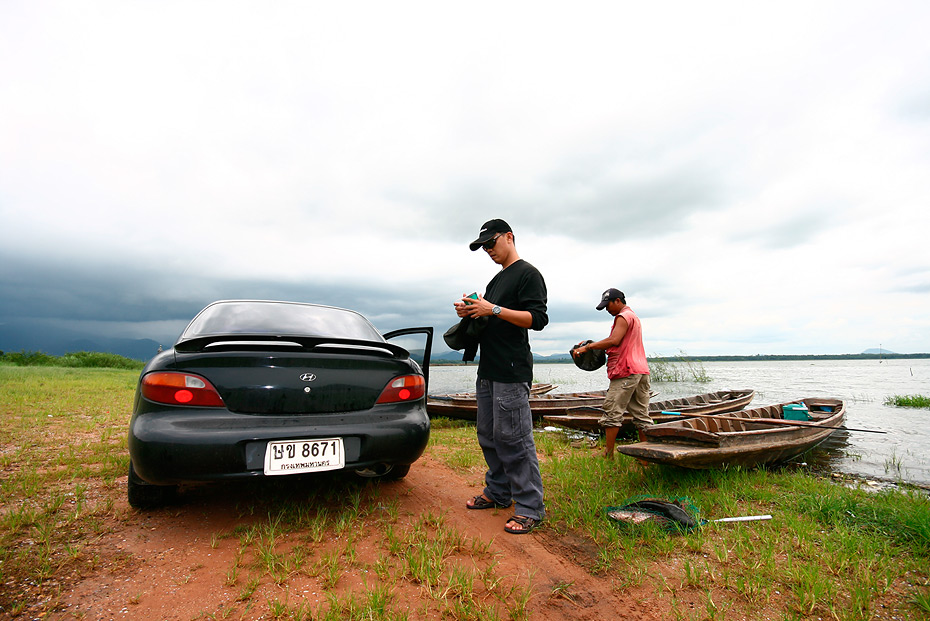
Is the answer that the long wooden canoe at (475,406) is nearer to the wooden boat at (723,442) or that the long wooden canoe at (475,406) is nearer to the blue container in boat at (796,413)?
the blue container in boat at (796,413)

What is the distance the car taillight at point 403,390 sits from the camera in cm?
284

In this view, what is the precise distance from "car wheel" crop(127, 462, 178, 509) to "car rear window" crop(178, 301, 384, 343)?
99 cm

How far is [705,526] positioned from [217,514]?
10.6 feet

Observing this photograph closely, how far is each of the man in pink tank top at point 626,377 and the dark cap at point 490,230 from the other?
98.2 inches

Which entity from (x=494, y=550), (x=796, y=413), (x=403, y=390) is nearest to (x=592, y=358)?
(x=403, y=390)

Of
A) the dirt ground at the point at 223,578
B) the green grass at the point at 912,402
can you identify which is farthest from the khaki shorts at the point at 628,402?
the green grass at the point at 912,402

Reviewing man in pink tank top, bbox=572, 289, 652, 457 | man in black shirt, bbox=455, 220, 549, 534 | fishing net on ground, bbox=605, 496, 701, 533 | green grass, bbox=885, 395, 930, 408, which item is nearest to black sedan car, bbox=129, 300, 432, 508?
man in black shirt, bbox=455, 220, 549, 534

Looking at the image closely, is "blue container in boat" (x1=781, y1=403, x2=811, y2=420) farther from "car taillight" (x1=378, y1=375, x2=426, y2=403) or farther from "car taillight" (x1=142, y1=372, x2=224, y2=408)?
"car taillight" (x1=142, y1=372, x2=224, y2=408)

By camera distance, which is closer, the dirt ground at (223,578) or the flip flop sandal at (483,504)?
the dirt ground at (223,578)

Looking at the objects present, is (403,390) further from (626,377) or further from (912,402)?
(912,402)

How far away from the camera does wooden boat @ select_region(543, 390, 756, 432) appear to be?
6.67 meters

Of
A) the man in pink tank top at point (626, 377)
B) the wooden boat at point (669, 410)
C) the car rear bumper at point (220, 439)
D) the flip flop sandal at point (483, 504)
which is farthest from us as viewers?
the wooden boat at point (669, 410)

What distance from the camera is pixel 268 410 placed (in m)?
2.48

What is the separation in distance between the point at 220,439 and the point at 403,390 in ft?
3.59
